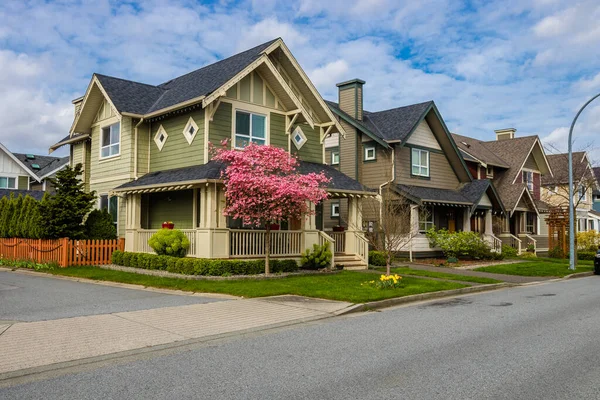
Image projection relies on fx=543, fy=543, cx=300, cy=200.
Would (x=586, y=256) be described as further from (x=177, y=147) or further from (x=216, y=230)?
(x=177, y=147)

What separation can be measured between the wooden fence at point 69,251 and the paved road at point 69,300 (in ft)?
13.4

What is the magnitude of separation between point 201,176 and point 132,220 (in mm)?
5367

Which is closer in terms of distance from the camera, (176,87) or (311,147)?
(311,147)

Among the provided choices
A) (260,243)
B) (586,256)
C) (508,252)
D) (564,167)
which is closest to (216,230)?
(260,243)

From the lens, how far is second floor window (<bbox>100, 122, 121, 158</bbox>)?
77.5 feet

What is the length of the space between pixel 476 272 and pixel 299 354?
54.1 feet

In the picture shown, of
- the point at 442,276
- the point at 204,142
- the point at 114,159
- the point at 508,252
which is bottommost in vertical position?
the point at 442,276

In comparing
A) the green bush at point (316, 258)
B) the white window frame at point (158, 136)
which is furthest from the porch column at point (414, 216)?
the white window frame at point (158, 136)

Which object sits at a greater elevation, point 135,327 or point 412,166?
point 412,166

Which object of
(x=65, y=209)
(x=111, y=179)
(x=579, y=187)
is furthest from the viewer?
(x=579, y=187)

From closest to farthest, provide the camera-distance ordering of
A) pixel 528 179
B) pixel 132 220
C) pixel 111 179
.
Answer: pixel 132 220 → pixel 111 179 → pixel 528 179

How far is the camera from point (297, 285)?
15.8 m

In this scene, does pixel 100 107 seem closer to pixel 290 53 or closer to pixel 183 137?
pixel 183 137

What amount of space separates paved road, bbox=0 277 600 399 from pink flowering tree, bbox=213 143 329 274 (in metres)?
6.52
